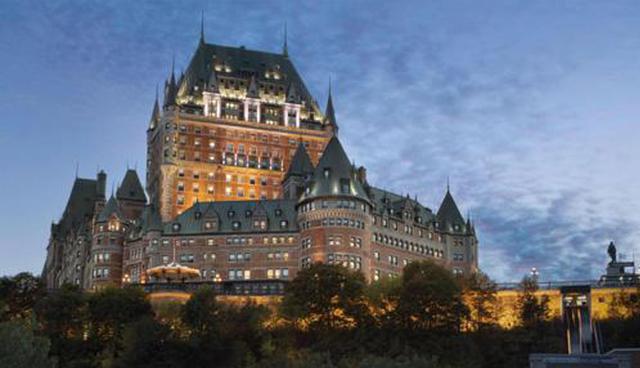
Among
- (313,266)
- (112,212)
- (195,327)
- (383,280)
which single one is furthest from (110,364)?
(112,212)

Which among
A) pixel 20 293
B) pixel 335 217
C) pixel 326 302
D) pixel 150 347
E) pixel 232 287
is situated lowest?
pixel 150 347

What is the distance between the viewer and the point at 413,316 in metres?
139

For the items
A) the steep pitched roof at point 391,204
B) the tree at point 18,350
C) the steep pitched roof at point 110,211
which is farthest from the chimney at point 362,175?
the tree at point 18,350

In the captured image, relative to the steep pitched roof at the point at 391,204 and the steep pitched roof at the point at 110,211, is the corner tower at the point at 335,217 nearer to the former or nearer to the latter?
the steep pitched roof at the point at 391,204

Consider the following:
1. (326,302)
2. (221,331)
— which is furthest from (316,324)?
(221,331)

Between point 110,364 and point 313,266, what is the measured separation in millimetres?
32532

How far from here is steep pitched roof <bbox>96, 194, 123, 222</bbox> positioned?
195375 mm

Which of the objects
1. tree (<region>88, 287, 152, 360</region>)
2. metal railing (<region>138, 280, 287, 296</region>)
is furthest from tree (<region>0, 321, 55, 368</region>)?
metal railing (<region>138, 280, 287, 296</region>)

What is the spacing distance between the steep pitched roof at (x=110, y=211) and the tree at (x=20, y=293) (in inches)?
1555

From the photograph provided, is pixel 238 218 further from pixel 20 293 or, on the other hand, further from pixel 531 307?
pixel 531 307

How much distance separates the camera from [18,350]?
7831cm

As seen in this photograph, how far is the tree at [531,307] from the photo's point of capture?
145 m

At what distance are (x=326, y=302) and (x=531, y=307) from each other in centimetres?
2827

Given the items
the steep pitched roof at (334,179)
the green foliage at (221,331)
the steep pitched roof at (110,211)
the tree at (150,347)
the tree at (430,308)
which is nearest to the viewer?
the tree at (150,347)
